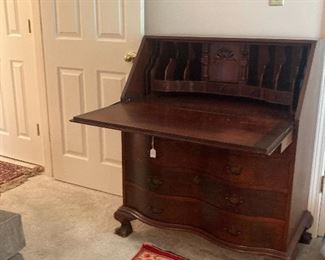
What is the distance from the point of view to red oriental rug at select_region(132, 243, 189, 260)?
199 cm

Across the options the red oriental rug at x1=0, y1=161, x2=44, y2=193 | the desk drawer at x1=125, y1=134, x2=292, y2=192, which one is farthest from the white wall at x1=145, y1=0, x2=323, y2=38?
the red oriental rug at x1=0, y1=161, x2=44, y2=193

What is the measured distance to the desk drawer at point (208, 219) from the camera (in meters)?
1.74

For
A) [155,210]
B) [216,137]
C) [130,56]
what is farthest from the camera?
[130,56]

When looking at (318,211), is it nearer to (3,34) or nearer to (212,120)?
(212,120)

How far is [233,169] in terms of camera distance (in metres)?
1.71

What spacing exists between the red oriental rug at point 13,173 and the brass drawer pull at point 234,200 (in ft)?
5.47

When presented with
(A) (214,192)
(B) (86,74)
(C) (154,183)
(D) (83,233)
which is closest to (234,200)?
(A) (214,192)

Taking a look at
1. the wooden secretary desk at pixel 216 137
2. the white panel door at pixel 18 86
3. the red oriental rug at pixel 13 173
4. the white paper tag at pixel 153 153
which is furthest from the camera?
the white panel door at pixel 18 86

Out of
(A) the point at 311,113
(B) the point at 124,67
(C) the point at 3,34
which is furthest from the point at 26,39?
(A) the point at 311,113

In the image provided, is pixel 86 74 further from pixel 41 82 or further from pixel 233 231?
pixel 233 231

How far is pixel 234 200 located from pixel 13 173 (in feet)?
6.18

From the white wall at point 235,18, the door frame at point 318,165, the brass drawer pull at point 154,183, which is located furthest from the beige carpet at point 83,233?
the white wall at point 235,18

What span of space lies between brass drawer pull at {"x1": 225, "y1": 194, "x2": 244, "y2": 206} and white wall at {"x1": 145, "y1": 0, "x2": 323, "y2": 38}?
85 cm

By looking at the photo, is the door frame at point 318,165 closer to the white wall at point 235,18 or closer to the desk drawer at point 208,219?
the white wall at point 235,18
